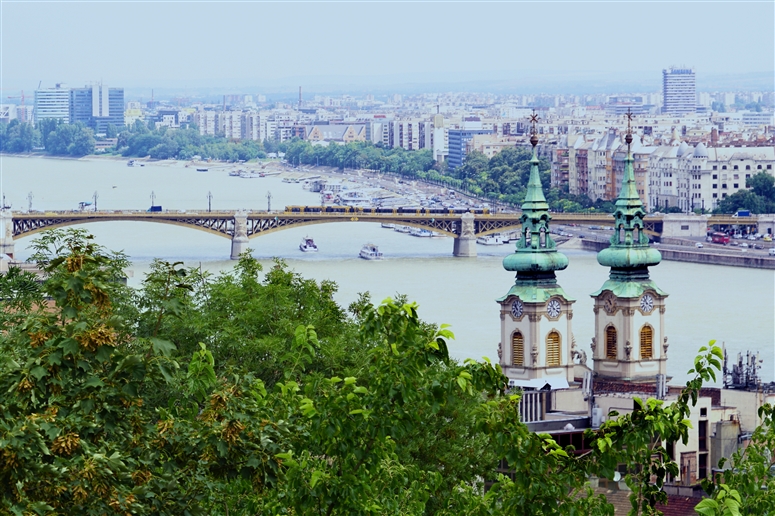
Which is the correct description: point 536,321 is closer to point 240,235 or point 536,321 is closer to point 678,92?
point 240,235

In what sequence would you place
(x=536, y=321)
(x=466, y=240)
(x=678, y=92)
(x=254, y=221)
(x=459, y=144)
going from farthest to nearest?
(x=678, y=92)
(x=459, y=144)
(x=254, y=221)
(x=466, y=240)
(x=536, y=321)

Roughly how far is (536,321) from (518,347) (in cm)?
26

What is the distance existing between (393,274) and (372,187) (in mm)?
39170

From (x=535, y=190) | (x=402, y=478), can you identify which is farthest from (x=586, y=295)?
(x=402, y=478)

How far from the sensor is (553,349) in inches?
677

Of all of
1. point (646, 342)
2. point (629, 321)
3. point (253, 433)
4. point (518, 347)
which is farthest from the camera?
point (646, 342)

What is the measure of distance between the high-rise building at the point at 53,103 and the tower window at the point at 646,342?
108 m

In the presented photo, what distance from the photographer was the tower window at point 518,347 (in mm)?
17156

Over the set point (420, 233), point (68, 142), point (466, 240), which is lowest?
point (420, 233)

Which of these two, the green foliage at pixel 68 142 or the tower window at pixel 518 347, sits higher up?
the green foliage at pixel 68 142

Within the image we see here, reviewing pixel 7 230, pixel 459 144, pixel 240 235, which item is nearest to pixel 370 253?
pixel 240 235

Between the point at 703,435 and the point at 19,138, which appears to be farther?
the point at 19,138

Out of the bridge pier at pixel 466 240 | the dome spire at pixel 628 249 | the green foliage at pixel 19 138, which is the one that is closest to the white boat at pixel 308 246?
the bridge pier at pixel 466 240

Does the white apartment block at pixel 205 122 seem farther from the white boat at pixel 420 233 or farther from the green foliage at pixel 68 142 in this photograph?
the white boat at pixel 420 233
